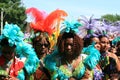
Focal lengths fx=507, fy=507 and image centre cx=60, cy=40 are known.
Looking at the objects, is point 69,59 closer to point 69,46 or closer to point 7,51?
point 69,46

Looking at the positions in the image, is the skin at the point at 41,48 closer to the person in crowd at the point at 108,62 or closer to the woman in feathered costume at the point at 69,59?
the woman in feathered costume at the point at 69,59

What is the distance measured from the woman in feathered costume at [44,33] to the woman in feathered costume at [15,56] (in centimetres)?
26

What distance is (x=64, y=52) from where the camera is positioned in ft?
23.1

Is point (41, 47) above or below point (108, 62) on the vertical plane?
above

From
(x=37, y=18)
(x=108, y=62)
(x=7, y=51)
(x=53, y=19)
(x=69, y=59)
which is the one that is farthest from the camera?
(x=108, y=62)

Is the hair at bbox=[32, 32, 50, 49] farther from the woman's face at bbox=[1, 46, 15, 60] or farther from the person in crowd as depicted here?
the person in crowd

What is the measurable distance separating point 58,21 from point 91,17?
1.36m

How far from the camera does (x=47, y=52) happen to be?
7.60 meters

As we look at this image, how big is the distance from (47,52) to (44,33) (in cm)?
29

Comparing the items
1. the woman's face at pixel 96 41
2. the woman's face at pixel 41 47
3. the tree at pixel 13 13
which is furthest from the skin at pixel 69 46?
the tree at pixel 13 13

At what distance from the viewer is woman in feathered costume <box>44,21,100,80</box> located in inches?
276

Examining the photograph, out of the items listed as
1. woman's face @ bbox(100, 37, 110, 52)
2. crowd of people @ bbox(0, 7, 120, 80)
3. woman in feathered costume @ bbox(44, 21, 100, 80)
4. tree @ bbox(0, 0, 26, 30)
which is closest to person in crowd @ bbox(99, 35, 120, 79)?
woman's face @ bbox(100, 37, 110, 52)


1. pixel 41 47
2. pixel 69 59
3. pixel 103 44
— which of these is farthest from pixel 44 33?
pixel 103 44

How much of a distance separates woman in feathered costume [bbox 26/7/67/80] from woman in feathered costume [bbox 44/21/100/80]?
0.31m
